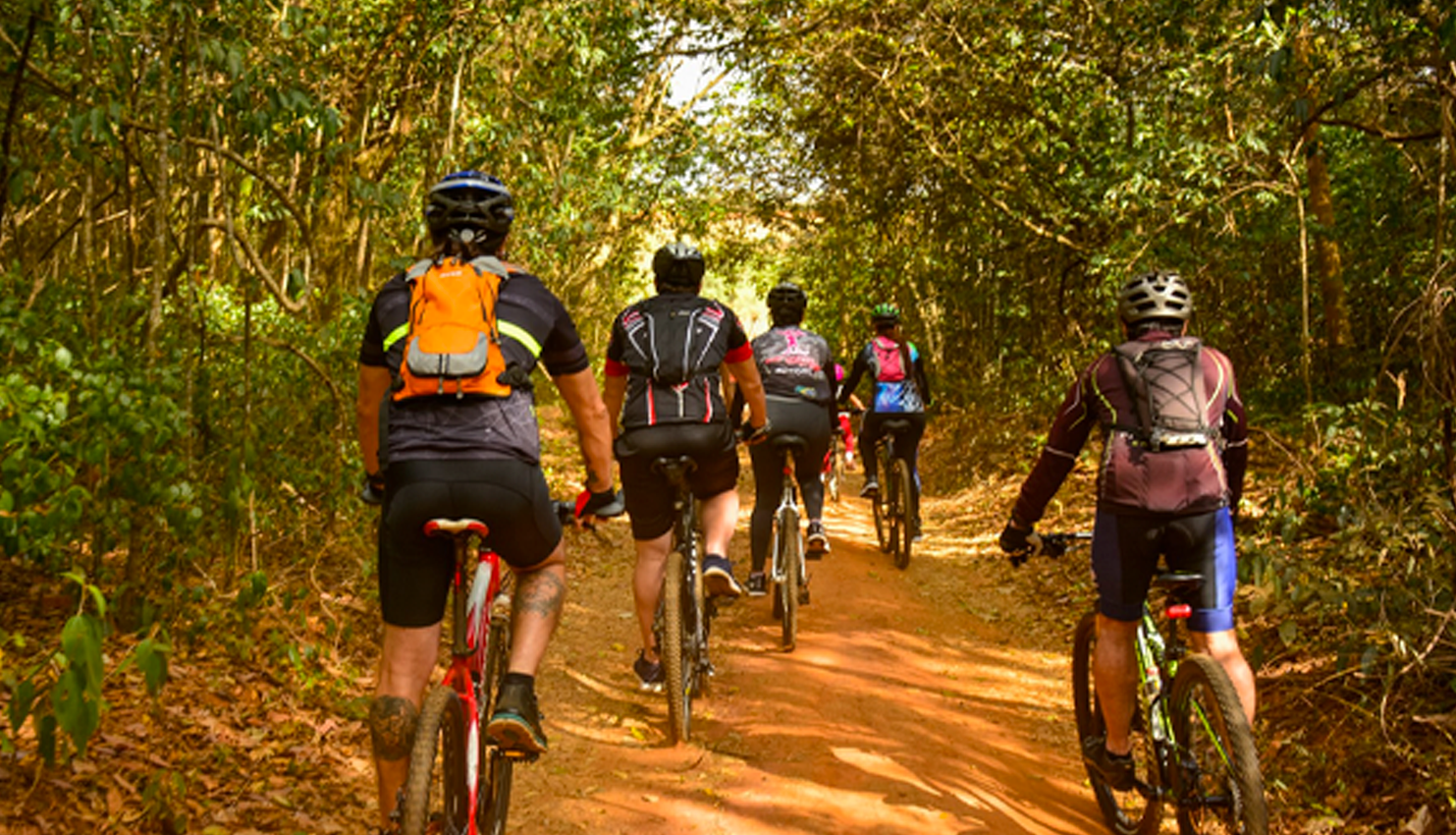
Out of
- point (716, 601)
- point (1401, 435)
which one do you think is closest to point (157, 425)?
point (716, 601)

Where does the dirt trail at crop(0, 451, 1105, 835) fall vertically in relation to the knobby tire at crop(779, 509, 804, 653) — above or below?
below

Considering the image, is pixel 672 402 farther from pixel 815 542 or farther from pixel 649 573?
pixel 815 542

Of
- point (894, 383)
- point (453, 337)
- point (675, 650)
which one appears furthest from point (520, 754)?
point (894, 383)

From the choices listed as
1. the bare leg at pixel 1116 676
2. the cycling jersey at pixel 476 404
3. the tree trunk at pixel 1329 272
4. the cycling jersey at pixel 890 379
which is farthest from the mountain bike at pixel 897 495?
the cycling jersey at pixel 476 404

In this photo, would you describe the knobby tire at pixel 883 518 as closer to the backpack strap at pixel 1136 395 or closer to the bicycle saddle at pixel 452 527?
the backpack strap at pixel 1136 395

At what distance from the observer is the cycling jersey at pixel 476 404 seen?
3.35 m

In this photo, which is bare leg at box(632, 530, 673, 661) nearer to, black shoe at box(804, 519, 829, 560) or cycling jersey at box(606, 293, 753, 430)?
cycling jersey at box(606, 293, 753, 430)

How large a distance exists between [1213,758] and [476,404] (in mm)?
2768

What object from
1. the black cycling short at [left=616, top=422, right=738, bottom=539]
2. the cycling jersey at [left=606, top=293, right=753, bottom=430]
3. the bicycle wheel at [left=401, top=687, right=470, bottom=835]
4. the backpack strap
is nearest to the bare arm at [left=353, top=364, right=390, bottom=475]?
the bicycle wheel at [left=401, top=687, right=470, bottom=835]

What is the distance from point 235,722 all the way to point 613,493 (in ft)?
8.39

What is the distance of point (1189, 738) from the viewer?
4062mm

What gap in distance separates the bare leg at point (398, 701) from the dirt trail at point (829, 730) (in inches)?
45.5

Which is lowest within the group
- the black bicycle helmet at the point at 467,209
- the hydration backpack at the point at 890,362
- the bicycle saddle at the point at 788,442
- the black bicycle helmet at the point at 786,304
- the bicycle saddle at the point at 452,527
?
the bicycle saddle at the point at 452,527

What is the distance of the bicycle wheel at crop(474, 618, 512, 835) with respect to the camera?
376 cm
